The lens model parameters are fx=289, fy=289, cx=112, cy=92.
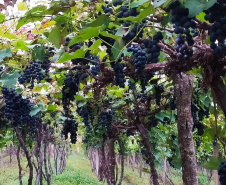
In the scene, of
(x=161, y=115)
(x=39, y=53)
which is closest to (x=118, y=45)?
(x=39, y=53)

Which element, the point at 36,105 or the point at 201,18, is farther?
the point at 36,105

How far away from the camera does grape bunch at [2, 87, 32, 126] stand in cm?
384

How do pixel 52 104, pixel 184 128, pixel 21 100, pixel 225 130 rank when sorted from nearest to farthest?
1. pixel 225 130
2. pixel 184 128
3. pixel 21 100
4. pixel 52 104

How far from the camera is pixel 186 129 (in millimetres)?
3037

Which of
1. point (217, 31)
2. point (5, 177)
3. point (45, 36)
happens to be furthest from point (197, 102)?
point (5, 177)

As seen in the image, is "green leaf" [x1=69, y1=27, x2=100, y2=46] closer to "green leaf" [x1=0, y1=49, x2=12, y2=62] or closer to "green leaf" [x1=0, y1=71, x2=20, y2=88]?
"green leaf" [x1=0, y1=49, x2=12, y2=62]

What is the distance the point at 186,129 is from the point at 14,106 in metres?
2.44

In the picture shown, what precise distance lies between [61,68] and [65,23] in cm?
142

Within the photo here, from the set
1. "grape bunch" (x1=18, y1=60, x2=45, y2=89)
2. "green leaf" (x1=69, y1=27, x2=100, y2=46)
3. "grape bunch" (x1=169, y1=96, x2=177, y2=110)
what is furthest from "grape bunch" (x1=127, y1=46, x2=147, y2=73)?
"grape bunch" (x1=169, y1=96, x2=177, y2=110)

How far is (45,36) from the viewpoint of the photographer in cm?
248

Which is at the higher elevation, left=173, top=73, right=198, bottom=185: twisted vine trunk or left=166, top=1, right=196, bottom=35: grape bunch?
left=166, top=1, right=196, bottom=35: grape bunch

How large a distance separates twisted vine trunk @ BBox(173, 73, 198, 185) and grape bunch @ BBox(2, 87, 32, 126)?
7.12 feet

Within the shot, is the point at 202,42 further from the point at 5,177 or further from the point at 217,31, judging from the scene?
the point at 5,177

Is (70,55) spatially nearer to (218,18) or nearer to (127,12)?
(127,12)
